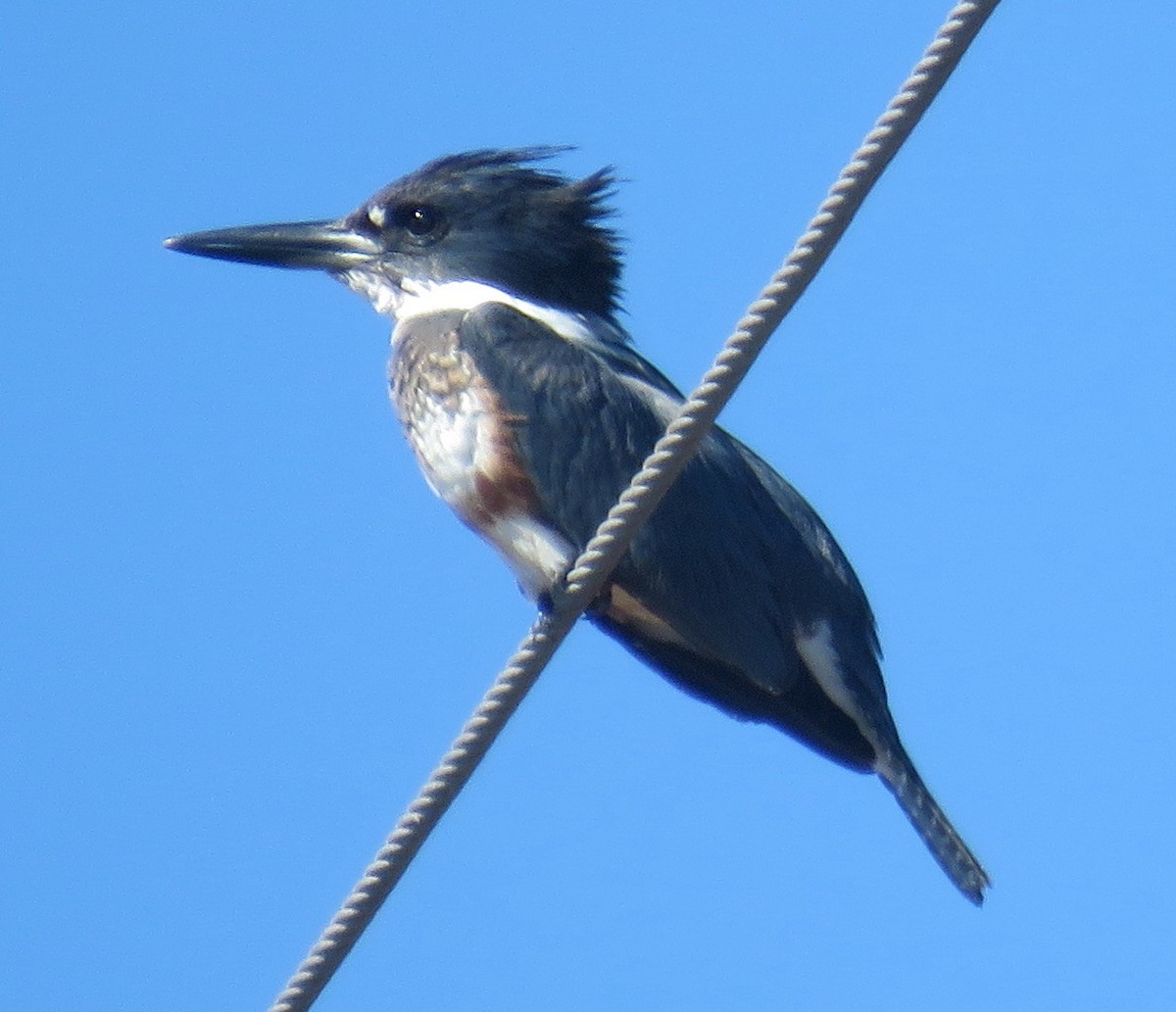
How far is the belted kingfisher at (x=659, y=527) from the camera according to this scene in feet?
13.0

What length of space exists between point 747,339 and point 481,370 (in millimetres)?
1480

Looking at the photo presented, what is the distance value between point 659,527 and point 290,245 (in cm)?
154

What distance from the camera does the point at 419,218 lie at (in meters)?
4.87

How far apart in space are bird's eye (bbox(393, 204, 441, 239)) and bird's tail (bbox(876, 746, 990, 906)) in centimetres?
170

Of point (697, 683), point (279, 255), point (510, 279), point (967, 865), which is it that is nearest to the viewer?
point (967, 865)

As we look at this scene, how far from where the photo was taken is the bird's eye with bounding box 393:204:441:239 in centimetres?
486

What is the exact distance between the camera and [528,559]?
3992 millimetres

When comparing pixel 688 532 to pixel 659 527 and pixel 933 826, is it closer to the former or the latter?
pixel 659 527

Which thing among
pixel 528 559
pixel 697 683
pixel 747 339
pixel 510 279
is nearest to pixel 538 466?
pixel 528 559

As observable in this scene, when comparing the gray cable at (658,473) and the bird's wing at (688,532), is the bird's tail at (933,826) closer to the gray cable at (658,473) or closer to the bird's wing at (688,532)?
the bird's wing at (688,532)

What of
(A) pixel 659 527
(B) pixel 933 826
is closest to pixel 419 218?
(A) pixel 659 527

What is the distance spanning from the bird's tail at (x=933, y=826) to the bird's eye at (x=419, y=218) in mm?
1699

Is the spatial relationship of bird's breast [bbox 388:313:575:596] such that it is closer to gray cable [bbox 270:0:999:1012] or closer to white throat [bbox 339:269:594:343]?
white throat [bbox 339:269:594:343]

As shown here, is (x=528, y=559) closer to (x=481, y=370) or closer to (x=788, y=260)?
(x=481, y=370)
